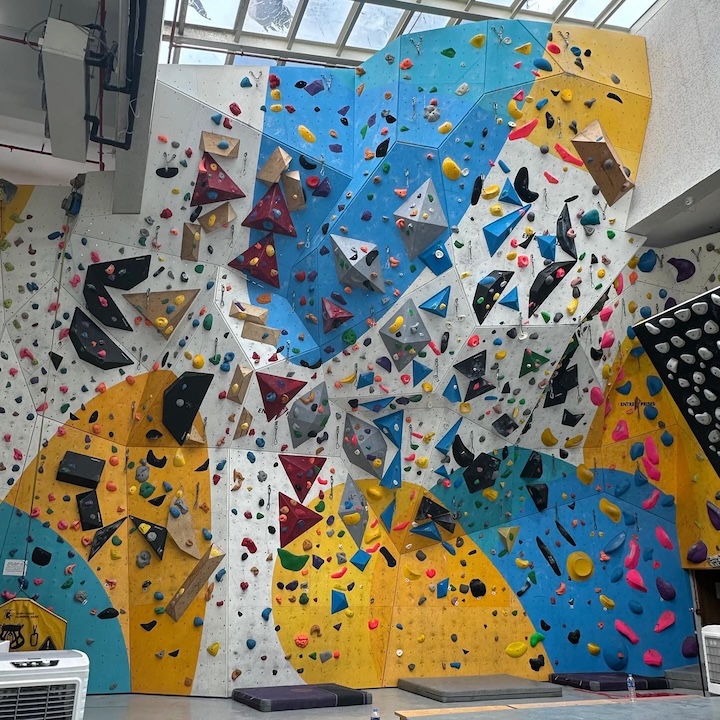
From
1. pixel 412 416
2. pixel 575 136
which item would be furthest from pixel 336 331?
pixel 575 136

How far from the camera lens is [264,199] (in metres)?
9.27

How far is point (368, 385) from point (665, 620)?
16.9 ft

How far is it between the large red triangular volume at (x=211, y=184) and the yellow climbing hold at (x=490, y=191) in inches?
120

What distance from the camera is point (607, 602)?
10453mm

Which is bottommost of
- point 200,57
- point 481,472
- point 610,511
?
point 610,511

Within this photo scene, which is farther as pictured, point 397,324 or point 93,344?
point 397,324

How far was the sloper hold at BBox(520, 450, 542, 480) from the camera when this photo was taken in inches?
419

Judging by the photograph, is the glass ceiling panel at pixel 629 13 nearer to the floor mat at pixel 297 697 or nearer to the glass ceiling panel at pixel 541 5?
the glass ceiling panel at pixel 541 5

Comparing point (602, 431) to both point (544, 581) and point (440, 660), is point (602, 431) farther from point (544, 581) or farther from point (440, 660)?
point (440, 660)

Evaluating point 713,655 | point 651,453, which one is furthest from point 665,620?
point 713,655

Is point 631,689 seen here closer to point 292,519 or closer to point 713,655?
point 713,655

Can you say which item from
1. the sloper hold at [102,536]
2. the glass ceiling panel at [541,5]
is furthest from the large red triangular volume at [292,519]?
the glass ceiling panel at [541,5]

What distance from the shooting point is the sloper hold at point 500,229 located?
9750 mm

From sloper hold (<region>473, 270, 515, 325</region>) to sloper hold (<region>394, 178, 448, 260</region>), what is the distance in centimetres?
85
